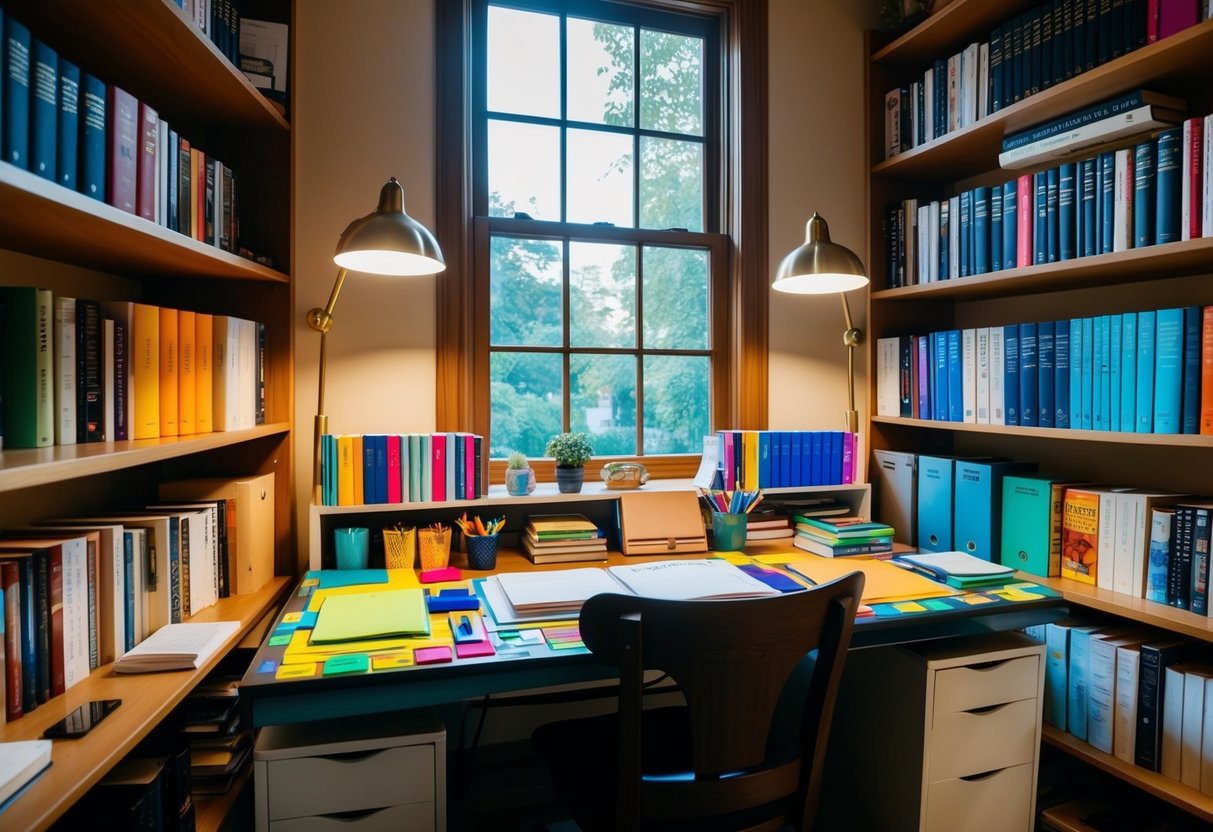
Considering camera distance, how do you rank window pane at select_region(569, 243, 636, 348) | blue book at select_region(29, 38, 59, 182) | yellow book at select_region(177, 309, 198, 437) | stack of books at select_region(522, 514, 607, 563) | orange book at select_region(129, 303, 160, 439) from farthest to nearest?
window pane at select_region(569, 243, 636, 348) → stack of books at select_region(522, 514, 607, 563) → yellow book at select_region(177, 309, 198, 437) → orange book at select_region(129, 303, 160, 439) → blue book at select_region(29, 38, 59, 182)

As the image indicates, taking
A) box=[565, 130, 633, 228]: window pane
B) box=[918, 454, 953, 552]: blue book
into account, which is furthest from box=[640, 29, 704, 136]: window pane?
box=[918, 454, 953, 552]: blue book

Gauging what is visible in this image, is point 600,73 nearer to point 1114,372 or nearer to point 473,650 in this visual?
point 1114,372

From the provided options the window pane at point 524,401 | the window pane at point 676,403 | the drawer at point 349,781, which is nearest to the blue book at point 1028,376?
the window pane at point 676,403

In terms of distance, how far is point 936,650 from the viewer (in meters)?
1.66

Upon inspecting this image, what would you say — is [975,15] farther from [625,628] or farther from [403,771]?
[403,771]

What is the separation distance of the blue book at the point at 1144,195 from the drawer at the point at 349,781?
1.95m

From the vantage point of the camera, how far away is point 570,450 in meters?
2.02

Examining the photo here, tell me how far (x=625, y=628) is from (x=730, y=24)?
219cm

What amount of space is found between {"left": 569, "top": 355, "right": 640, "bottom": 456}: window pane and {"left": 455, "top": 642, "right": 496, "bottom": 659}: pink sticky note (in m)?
1.05

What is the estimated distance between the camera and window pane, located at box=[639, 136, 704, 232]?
2.39 meters

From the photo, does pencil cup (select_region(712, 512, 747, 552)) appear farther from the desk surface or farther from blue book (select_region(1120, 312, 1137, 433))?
blue book (select_region(1120, 312, 1137, 433))

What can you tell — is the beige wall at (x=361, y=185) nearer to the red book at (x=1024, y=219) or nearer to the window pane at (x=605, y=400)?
the window pane at (x=605, y=400)

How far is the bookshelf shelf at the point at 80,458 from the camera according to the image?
86 centimetres

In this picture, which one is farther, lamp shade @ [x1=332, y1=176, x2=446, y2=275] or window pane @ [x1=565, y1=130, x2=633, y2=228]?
window pane @ [x1=565, y1=130, x2=633, y2=228]
